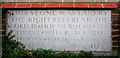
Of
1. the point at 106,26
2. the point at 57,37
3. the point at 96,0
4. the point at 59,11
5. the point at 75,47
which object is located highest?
the point at 96,0

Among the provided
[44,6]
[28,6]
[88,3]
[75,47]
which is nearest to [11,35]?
[28,6]

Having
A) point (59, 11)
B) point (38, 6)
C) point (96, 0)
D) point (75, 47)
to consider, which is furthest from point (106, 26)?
point (38, 6)

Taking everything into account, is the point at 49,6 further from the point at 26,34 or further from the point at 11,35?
the point at 11,35

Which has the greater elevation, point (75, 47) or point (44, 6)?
point (44, 6)

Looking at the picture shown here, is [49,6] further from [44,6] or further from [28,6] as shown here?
[28,6]

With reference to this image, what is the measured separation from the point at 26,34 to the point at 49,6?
1378 mm

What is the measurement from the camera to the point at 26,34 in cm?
582

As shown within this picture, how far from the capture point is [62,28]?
5805 mm

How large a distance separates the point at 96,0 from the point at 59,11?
1459 mm

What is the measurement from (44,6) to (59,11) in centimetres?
59

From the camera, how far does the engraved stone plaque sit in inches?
228

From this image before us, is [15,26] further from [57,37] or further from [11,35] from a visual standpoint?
[57,37]

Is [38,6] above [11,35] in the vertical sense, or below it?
above

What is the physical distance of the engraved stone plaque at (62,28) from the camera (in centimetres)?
579
